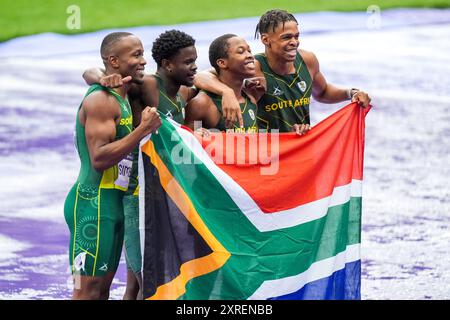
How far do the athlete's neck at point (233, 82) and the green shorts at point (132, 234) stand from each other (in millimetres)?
964

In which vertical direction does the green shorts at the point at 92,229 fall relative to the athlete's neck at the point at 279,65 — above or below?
below

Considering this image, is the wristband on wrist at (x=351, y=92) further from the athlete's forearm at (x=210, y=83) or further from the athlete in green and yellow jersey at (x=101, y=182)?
the athlete in green and yellow jersey at (x=101, y=182)

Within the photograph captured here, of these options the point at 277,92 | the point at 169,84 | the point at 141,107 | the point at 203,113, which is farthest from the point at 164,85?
the point at 277,92

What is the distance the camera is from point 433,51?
1349 centimetres

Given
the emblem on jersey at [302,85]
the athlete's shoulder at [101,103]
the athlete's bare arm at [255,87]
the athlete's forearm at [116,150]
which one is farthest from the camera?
the emblem on jersey at [302,85]

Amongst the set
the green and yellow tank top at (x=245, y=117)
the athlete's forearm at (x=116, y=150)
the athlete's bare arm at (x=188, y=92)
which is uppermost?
the athlete's bare arm at (x=188, y=92)

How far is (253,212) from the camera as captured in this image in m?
5.78

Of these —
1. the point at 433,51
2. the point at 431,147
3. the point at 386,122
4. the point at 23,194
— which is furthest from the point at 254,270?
the point at 433,51

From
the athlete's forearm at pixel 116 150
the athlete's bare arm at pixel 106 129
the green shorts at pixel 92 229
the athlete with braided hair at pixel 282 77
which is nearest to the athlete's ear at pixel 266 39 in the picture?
the athlete with braided hair at pixel 282 77

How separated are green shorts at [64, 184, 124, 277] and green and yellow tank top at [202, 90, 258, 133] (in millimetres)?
840

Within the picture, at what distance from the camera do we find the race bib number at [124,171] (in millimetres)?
5684

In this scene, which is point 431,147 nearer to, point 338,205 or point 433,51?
point 433,51

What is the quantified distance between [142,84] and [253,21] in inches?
344

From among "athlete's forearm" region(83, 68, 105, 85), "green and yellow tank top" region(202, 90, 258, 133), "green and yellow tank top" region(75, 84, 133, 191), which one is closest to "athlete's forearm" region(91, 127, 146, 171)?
"green and yellow tank top" region(75, 84, 133, 191)
